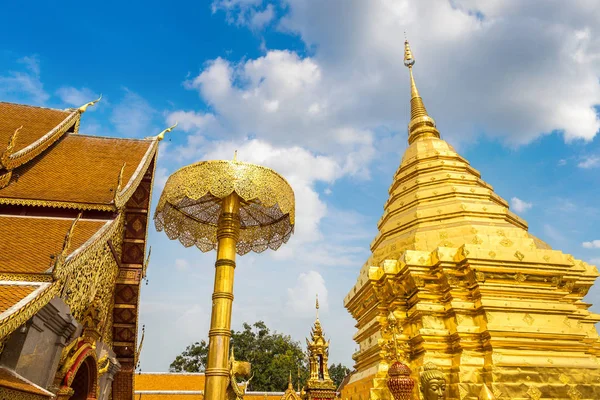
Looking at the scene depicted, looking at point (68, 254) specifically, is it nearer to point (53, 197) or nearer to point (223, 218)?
point (223, 218)

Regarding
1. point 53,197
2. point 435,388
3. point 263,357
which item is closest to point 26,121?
point 53,197

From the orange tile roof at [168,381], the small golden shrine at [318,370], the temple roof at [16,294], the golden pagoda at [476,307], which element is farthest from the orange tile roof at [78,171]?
the orange tile roof at [168,381]

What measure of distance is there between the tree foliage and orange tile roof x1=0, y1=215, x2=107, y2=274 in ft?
82.2

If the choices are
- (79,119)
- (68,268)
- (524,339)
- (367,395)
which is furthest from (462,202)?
(79,119)

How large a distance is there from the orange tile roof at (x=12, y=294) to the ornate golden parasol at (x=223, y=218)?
159cm

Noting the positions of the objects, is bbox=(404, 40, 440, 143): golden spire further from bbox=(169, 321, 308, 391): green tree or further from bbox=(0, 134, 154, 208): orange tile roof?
bbox=(169, 321, 308, 391): green tree

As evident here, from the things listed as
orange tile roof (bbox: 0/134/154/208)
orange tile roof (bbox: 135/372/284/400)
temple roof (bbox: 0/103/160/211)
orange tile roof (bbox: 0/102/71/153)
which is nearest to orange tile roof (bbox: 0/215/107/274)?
temple roof (bbox: 0/103/160/211)

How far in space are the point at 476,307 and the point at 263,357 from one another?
1048 inches

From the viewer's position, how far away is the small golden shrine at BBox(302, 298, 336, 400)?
12.5 metres

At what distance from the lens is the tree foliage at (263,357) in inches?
1168

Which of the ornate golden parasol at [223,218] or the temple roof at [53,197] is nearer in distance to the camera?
the ornate golden parasol at [223,218]

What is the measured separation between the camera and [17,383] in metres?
4.64

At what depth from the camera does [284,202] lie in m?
5.45

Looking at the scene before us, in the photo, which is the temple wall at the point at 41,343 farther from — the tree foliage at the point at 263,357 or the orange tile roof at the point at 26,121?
the tree foliage at the point at 263,357
